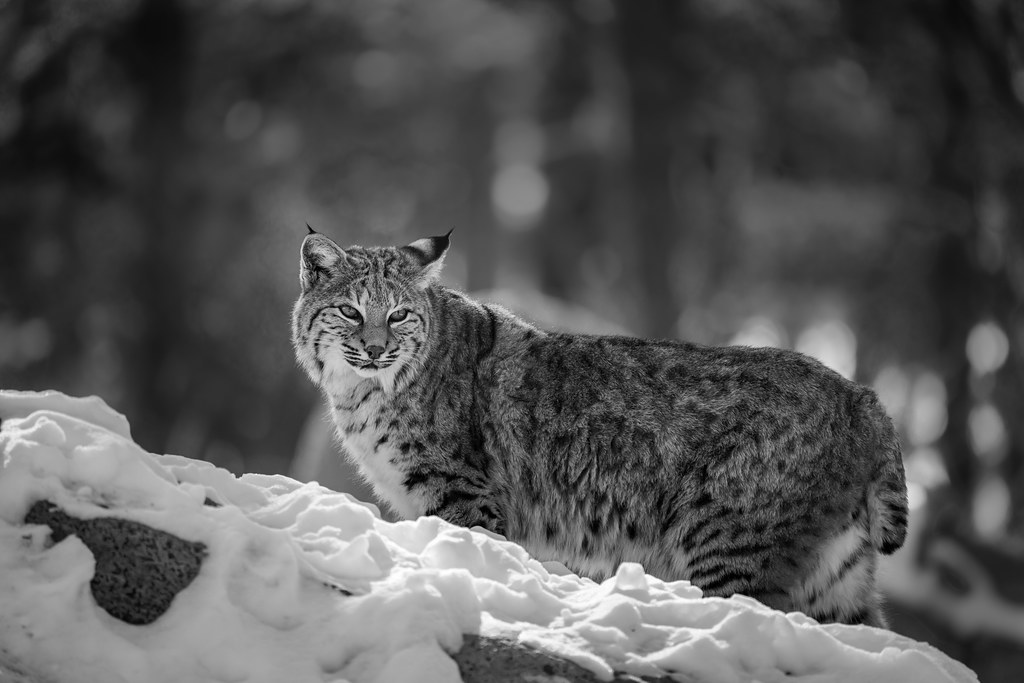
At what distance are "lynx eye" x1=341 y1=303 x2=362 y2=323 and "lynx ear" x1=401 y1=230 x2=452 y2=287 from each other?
0.40 meters

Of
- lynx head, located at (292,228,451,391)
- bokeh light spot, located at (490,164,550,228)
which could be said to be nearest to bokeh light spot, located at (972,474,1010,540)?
bokeh light spot, located at (490,164,550,228)

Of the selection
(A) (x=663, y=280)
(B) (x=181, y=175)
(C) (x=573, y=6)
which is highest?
(C) (x=573, y=6)

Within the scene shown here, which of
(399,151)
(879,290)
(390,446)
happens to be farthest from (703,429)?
(399,151)

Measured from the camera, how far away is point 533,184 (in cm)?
3095

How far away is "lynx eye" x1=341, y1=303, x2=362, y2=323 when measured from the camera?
7188mm

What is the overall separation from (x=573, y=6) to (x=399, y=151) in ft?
16.8

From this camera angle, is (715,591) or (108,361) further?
(108,361)

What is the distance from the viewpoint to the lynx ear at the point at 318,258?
288 inches

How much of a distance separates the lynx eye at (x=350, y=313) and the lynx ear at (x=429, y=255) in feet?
1.31

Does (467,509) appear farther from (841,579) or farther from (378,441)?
(841,579)

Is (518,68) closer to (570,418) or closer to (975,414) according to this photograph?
(975,414)

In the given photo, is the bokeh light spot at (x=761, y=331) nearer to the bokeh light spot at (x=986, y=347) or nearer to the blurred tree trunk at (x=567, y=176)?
the blurred tree trunk at (x=567, y=176)

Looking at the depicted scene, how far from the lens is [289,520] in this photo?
5.30 meters

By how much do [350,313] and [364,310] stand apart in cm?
10
